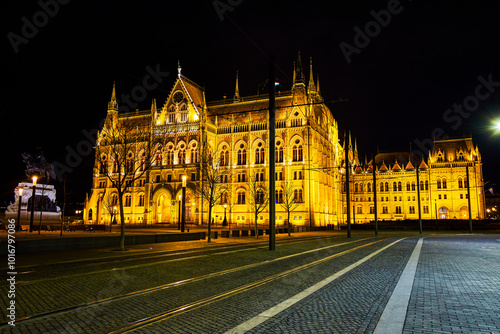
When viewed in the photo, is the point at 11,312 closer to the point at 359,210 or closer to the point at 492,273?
the point at 492,273

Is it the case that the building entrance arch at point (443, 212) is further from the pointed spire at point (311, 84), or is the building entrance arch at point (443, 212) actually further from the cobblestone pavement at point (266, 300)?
the cobblestone pavement at point (266, 300)

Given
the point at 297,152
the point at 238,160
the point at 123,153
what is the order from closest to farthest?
the point at 123,153 → the point at 297,152 → the point at 238,160

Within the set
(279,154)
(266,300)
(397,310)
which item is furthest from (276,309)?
(279,154)

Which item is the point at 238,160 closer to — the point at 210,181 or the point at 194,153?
the point at 194,153

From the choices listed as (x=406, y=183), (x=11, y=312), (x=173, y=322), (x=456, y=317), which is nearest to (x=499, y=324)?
(x=456, y=317)

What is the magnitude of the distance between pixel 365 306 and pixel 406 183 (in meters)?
91.3

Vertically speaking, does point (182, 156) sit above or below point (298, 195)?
above

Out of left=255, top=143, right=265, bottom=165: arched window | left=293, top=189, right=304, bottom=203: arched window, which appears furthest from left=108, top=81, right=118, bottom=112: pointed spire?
left=293, top=189, right=304, bottom=203: arched window

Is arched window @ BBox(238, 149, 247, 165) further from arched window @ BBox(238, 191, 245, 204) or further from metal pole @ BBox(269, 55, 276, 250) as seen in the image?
metal pole @ BBox(269, 55, 276, 250)

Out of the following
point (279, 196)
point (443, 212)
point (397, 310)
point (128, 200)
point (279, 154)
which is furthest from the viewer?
point (443, 212)

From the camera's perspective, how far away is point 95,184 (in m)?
73.9

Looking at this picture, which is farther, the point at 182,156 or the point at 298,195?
the point at 182,156

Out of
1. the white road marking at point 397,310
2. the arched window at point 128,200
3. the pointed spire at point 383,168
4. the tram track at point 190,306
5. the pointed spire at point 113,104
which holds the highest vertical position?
the pointed spire at point 113,104

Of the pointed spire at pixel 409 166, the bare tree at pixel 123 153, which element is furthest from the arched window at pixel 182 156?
the pointed spire at pixel 409 166
